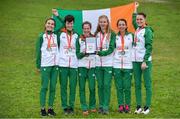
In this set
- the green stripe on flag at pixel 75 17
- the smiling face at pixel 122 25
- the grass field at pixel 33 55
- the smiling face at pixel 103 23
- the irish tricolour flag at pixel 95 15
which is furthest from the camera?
the grass field at pixel 33 55

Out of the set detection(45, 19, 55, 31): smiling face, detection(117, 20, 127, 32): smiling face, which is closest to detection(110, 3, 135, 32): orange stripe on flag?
detection(117, 20, 127, 32): smiling face

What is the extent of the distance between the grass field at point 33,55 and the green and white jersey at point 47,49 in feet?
4.04

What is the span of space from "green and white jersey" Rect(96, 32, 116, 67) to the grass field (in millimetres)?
1179

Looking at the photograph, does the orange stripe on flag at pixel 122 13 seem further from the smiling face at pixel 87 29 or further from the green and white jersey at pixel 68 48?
the green and white jersey at pixel 68 48

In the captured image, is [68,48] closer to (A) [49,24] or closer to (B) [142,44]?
(A) [49,24]

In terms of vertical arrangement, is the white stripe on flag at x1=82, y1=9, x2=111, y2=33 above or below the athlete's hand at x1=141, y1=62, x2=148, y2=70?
above

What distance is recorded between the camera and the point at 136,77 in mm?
11891

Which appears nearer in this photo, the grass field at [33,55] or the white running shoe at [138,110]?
the white running shoe at [138,110]

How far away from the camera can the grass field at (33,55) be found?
42.4 feet

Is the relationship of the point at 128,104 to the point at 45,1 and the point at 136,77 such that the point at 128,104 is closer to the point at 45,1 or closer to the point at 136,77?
the point at 136,77

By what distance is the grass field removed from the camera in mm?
12928

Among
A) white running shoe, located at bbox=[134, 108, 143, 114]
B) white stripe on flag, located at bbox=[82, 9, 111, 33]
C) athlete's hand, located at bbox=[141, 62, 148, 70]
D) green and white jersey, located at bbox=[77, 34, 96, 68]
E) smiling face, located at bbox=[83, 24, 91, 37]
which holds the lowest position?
white running shoe, located at bbox=[134, 108, 143, 114]

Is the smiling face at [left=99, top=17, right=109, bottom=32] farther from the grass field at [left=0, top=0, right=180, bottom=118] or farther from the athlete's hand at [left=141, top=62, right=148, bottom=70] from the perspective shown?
the grass field at [left=0, top=0, right=180, bottom=118]

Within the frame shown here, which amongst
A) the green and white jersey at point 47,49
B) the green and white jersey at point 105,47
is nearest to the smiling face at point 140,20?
the green and white jersey at point 105,47
